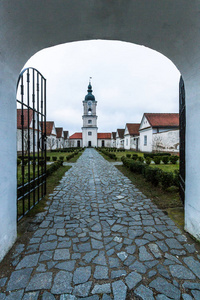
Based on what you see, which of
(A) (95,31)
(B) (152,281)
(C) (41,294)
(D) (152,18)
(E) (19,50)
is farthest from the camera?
(A) (95,31)

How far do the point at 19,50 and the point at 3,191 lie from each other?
1.90 meters

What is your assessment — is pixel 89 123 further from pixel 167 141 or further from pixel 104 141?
pixel 167 141

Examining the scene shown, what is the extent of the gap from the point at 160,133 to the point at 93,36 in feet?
59.9

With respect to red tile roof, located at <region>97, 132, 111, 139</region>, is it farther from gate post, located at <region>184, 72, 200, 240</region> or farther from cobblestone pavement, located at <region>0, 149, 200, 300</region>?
gate post, located at <region>184, 72, 200, 240</region>

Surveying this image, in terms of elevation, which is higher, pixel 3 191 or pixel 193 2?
pixel 193 2

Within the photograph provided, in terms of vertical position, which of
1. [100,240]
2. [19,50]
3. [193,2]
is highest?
[193,2]

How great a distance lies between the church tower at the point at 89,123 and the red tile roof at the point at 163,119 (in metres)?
29.2

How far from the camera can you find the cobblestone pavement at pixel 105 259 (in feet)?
4.85

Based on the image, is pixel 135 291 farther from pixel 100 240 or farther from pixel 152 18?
pixel 152 18

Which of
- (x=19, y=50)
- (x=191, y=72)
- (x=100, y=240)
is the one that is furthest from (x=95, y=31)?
(x=100, y=240)

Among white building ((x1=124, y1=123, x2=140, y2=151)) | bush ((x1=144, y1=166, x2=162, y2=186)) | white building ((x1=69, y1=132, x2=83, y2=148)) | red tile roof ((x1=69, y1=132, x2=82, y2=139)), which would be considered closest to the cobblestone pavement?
bush ((x1=144, y1=166, x2=162, y2=186))

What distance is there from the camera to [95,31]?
2.19 metres

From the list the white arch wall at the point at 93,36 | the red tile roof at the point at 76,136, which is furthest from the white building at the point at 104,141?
the white arch wall at the point at 93,36

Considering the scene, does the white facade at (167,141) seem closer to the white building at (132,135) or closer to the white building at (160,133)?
the white building at (160,133)
